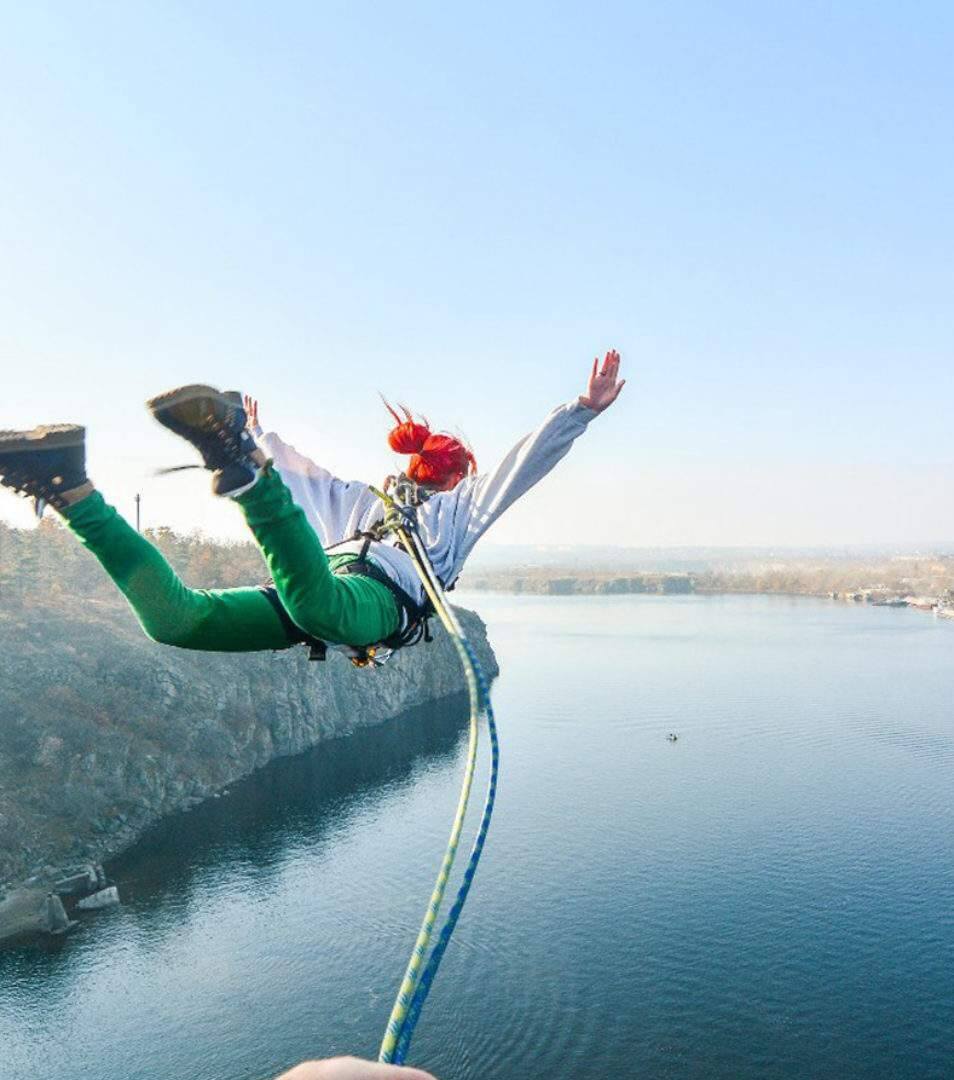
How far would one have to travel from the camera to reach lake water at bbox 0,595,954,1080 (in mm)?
26078

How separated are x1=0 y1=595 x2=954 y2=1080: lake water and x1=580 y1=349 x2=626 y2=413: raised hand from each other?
1044 inches

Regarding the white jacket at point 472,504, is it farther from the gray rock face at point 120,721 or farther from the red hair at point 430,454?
the gray rock face at point 120,721

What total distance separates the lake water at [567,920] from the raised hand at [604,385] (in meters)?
26.5

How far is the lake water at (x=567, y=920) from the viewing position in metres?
26.1

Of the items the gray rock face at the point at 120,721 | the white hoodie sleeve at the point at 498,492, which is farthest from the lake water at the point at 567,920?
the white hoodie sleeve at the point at 498,492

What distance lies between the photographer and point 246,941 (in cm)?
3206

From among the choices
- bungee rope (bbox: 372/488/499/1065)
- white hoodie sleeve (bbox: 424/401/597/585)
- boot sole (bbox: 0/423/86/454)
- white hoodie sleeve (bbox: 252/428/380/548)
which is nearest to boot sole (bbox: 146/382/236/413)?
boot sole (bbox: 0/423/86/454)

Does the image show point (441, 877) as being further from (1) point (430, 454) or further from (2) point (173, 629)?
(1) point (430, 454)

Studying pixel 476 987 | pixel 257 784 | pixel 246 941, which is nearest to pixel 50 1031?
pixel 246 941

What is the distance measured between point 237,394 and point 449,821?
42.7 metres

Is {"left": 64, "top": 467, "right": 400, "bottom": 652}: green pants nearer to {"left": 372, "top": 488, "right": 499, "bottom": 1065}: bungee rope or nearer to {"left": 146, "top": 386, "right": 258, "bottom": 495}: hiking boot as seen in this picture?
{"left": 146, "top": 386, "right": 258, "bottom": 495}: hiking boot

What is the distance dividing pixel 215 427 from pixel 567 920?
3305 centimetres

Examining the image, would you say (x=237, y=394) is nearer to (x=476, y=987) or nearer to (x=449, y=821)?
(x=476, y=987)

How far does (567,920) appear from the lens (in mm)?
31891
